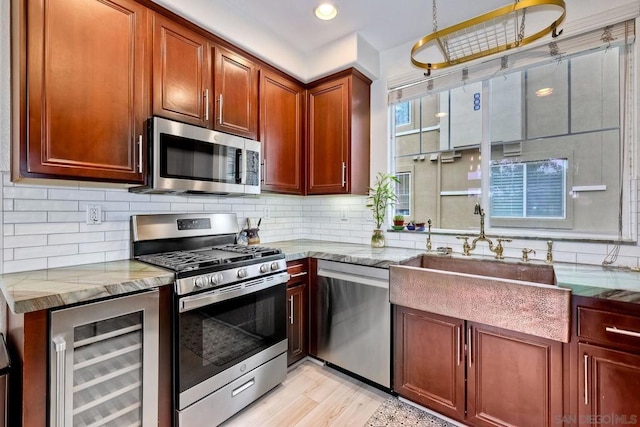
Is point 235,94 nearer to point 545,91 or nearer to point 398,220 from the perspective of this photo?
point 398,220

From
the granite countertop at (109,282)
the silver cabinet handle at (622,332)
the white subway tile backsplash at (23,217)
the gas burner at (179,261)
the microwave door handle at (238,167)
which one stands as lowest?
the silver cabinet handle at (622,332)

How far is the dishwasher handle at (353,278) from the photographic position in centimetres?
198

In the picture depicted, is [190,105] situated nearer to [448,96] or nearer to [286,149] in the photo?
[286,149]

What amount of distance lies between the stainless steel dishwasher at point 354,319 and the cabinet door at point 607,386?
968 millimetres

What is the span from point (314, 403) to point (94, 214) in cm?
182

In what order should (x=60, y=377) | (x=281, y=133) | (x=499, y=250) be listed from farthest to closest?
(x=281, y=133), (x=499, y=250), (x=60, y=377)

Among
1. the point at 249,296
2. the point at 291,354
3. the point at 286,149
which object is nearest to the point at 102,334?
the point at 249,296

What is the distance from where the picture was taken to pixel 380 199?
2.62 m

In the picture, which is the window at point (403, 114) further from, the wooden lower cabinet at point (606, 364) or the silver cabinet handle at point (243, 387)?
the silver cabinet handle at point (243, 387)

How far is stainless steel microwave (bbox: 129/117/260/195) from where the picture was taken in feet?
5.50

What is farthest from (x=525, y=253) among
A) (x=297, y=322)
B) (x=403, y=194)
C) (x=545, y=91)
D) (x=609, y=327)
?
(x=297, y=322)

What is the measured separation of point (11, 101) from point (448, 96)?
2902 mm

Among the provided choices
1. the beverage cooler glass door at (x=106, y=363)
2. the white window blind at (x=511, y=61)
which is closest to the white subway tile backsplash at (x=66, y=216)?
the beverage cooler glass door at (x=106, y=363)

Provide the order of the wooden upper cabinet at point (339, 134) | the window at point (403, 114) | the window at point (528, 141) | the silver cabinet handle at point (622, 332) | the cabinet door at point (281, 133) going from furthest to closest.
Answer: the window at point (403, 114) → the wooden upper cabinet at point (339, 134) → the cabinet door at point (281, 133) → the window at point (528, 141) → the silver cabinet handle at point (622, 332)
